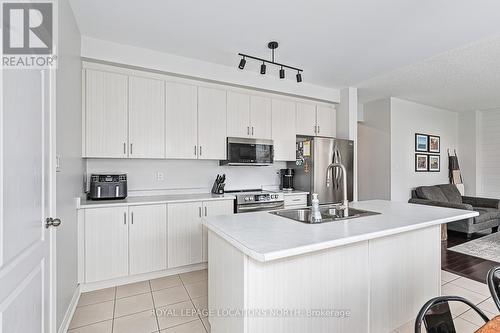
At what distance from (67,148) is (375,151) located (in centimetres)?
520

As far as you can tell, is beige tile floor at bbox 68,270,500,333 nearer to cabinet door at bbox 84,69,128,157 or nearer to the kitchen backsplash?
the kitchen backsplash

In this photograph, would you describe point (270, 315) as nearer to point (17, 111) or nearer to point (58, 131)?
point (17, 111)

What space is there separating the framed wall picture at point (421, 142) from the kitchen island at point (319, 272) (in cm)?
391

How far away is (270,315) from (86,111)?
8.97ft

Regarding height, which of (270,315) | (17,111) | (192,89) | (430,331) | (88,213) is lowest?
Result: (270,315)

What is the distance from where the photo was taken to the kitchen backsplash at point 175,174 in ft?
10.4

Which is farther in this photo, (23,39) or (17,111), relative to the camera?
(23,39)

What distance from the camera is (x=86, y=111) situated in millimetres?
2691

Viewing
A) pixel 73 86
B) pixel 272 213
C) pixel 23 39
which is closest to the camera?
pixel 23 39

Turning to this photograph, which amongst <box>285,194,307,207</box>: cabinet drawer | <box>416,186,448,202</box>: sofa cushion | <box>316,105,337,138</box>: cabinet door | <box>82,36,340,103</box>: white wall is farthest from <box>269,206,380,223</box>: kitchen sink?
<box>416,186,448,202</box>: sofa cushion

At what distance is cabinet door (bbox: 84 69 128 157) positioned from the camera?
271 cm

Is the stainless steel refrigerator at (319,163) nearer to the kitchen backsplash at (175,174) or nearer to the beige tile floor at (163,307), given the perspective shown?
the kitchen backsplash at (175,174)

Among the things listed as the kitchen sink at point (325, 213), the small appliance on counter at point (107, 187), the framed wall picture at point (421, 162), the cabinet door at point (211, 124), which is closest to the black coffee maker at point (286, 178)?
the cabinet door at point (211, 124)

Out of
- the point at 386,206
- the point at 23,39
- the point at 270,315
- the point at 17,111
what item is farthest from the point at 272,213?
the point at 23,39
